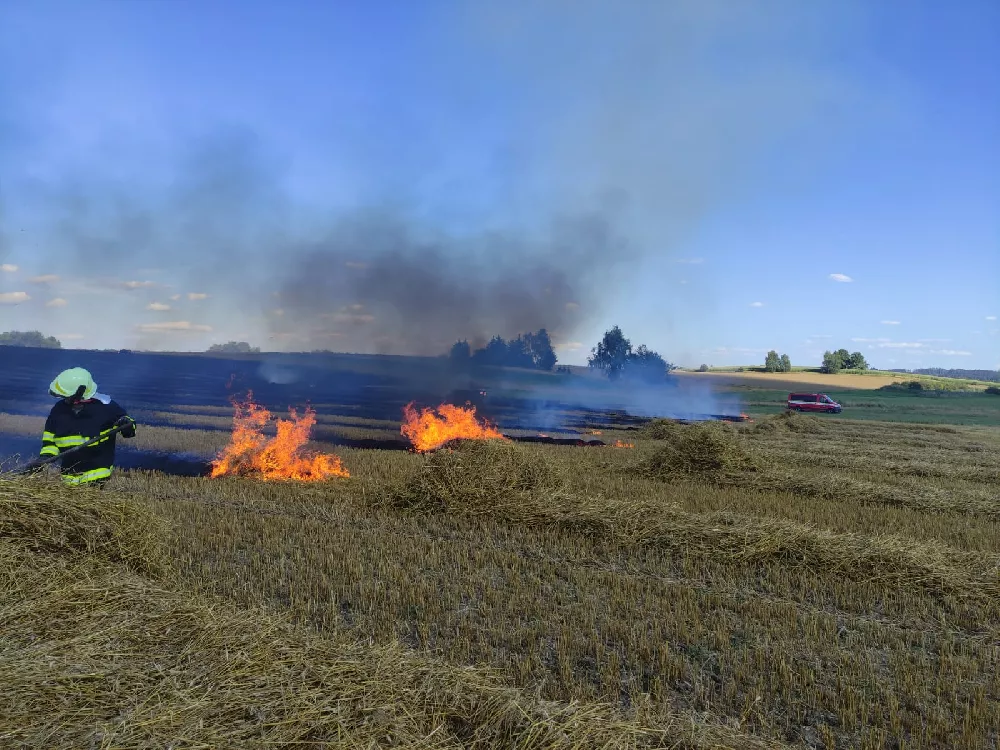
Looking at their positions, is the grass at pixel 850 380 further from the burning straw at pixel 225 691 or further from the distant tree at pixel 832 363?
the burning straw at pixel 225 691

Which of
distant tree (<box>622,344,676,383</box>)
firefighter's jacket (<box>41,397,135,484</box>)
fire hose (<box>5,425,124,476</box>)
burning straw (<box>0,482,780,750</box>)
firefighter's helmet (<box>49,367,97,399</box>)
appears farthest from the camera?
distant tree (<box>622,344,676,383</box>)

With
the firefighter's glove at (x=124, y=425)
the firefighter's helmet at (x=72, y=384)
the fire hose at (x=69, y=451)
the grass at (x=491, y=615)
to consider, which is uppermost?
the firefighter's helmet at (x=72, y=384)

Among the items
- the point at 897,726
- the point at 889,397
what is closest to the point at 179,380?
the point at 897,726

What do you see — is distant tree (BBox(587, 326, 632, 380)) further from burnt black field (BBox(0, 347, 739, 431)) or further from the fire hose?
the fire hose

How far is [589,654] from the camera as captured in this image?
5.24 meters

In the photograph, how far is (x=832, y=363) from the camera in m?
97.0

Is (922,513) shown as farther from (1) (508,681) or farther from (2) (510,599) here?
(1) (508,681)

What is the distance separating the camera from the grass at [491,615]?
3.10 metres

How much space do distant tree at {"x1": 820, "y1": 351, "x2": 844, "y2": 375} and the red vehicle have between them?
1989 inches

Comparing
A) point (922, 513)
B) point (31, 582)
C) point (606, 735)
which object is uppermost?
point (31, 582)

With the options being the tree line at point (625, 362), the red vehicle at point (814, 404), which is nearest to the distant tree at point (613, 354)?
the tree line at point (625, 362)

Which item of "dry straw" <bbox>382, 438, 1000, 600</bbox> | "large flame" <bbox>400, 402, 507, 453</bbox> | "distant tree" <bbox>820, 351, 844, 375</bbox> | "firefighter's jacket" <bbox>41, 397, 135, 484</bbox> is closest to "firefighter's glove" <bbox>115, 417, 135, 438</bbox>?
"firefighter's jacket" <bbox>41, 397, 135, 484</bbox>

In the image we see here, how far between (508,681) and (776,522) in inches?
237

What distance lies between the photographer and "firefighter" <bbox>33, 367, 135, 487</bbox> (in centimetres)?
700
